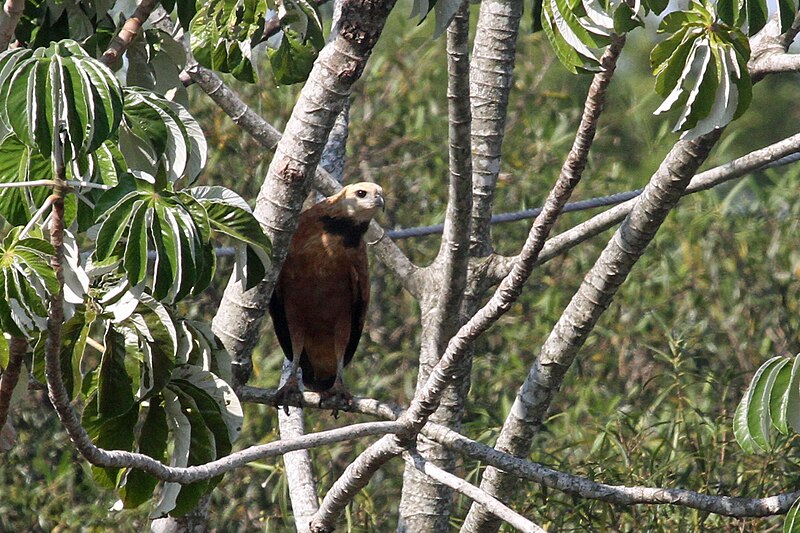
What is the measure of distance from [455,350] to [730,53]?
111 centimetres

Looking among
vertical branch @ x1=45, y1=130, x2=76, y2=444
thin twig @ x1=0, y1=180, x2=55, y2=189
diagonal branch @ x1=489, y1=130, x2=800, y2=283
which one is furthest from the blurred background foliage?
thin twig @ x1=0, y1=180, x2=55, y2=189

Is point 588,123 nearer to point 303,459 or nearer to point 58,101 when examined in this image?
point 58,101

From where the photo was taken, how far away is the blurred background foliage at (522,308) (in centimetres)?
568

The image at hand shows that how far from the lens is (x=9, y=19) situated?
91.9 inches

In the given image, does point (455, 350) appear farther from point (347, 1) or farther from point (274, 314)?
point (274, 314)

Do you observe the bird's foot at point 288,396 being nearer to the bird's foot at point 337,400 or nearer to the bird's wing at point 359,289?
the bird's foot at point 337,400

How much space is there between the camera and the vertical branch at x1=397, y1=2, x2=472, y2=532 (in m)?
3.19

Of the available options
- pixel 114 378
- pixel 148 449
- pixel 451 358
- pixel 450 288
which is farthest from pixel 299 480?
pixel 114 378

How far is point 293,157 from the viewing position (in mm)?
2988

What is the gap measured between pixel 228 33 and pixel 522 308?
493 centimetres

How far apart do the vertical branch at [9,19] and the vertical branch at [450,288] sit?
1260 mm

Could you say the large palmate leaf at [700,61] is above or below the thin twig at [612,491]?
above

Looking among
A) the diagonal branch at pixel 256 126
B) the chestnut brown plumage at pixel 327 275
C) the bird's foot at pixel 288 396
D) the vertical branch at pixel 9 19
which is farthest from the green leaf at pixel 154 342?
the chestnut brown plumage at pixel 327 275

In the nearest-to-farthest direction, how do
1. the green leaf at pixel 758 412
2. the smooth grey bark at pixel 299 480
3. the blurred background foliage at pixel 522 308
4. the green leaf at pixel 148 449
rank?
the green leaf at pixel 758 412 → the green leaf at pixel 148 449 → the smooth grey bark at pixel 299 480 → the blurred background foliage at pixel 522 308
